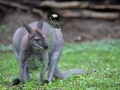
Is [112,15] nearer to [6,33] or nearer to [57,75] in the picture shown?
[6,33]

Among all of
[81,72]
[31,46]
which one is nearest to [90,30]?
[81,72]

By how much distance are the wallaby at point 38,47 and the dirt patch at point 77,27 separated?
8.45 m

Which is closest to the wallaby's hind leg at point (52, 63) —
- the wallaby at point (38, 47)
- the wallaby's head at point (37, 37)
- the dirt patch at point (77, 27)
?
the wallaby at point (38, 47)

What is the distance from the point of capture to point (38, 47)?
6332 mm

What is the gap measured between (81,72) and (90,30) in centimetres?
909

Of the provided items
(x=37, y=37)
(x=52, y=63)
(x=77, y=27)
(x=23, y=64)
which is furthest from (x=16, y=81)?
(x=77, y=27)

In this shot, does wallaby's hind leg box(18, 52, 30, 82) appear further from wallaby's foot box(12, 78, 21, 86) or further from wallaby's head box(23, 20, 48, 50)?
wallaby's head box(23, 20, 48, 50)

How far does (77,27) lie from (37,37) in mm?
10494

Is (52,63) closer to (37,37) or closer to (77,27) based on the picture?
(37,37)

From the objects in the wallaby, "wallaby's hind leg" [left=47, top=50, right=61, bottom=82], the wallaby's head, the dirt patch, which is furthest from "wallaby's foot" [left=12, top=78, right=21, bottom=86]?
the dirt patch

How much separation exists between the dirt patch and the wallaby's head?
926 cm

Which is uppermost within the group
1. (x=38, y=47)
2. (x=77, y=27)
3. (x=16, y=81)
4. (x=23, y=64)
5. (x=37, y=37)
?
(x=37, y=37)

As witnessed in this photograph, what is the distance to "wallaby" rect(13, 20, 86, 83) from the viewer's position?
6375mm

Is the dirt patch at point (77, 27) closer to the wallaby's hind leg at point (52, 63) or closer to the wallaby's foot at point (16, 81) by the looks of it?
the wallaby's hind leg at point (52, 63)
